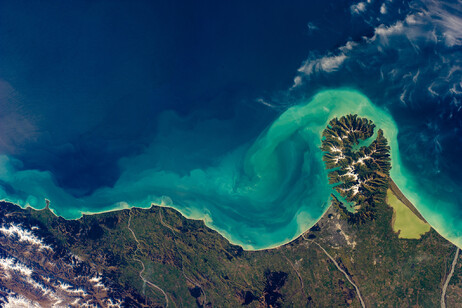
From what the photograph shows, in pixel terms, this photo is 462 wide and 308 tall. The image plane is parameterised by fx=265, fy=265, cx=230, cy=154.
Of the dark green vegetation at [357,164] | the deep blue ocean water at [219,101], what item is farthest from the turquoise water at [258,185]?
the dark green vegetation at [357,164]

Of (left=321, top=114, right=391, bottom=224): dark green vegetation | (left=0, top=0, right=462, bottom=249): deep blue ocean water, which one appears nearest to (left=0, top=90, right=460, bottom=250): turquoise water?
(left=0, top=0, right=462, bottom=249): deep blue ocean water

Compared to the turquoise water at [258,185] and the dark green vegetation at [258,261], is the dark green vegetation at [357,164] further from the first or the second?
the dark green vegetation at [258,261]

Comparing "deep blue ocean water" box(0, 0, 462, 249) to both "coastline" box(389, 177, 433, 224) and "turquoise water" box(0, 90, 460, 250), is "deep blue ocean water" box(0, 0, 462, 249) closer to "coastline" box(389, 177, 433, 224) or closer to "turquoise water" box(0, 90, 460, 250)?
"turquoise water" box(0, 90, 460, 250)

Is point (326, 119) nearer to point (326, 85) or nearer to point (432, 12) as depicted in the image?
point (326, 85)

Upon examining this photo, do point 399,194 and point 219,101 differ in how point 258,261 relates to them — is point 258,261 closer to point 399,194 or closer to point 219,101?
point 399,194

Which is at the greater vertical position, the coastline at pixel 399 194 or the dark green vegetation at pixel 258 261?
the coastline at pixel 399 194

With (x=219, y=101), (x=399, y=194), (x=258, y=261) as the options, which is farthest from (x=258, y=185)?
(x=399, y=194)
